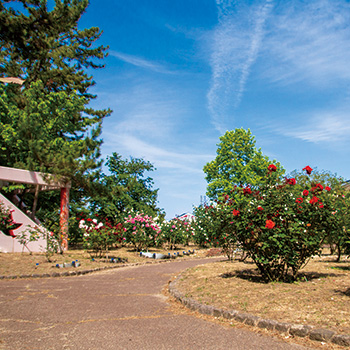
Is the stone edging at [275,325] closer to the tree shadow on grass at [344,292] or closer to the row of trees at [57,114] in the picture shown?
the tree shadow on grass at [344,292]

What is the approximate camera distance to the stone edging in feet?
11.8

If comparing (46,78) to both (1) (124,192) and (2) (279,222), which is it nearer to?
(1) (124,192)

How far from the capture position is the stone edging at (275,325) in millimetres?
3608

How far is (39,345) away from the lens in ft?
12.0

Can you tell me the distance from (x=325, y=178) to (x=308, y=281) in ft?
25.2

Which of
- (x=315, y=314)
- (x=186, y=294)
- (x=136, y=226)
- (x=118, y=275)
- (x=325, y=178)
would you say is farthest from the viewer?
(x=136, y=226)

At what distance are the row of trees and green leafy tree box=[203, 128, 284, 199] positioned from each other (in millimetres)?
11024

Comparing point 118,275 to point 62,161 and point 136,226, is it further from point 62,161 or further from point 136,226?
point 62,161

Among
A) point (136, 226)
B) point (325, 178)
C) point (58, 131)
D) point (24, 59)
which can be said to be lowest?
point (136, 226)

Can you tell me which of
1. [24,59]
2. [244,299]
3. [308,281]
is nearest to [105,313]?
[244,299]

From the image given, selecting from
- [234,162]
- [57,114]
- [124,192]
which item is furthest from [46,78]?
[234,162]

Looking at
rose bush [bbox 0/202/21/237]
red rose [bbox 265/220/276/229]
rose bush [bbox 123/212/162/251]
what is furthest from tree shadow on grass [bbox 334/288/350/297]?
rose bush [bbox 0/202/21/237]

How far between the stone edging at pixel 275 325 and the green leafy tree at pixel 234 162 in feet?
87.1

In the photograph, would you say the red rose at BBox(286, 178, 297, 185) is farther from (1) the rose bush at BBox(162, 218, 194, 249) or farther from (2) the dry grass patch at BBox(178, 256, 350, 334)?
(1) the rose bush at BBox(162, 218, 194, 249)
